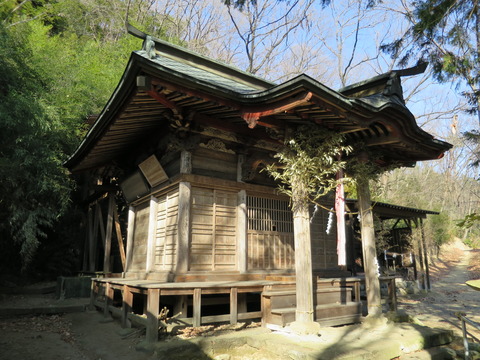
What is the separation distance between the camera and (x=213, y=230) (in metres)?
6.93

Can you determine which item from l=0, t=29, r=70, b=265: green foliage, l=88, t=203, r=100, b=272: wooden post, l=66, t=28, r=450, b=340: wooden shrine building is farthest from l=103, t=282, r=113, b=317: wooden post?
l=88, t=203, r=100, b=272: wooden post

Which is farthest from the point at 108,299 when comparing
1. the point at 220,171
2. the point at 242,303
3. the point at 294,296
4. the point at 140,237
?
the point at 294,296

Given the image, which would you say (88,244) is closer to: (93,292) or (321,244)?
(93,292)

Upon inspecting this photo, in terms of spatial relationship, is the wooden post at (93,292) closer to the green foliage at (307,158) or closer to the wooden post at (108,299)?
the wooden post at (108,299)

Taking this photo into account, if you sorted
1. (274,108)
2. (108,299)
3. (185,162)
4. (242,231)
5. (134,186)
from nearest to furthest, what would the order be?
1. (274,108)
2. (185,162)
3. (242,231)
4. (108,299)
5. (134,186)

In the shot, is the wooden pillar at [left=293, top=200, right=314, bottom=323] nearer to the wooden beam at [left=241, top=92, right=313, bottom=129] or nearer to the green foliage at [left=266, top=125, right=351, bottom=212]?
the green foliage at [left=266, top=125, right=351, bottom=212]

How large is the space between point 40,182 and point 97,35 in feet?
61.5

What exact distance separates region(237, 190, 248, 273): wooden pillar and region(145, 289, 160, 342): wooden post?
230cm

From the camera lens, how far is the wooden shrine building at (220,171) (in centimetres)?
513

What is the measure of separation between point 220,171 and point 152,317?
127 inches

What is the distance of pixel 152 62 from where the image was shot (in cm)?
471

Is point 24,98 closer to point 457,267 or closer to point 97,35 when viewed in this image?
point 97,35

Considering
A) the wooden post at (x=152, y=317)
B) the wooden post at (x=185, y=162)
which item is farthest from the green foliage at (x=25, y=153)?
the wooden post at (x=152, y=317)

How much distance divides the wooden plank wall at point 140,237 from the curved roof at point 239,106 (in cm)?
199
